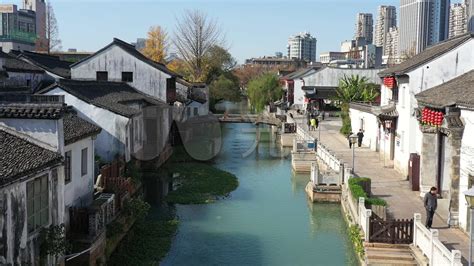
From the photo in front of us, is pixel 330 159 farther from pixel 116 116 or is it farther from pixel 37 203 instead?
pixel 37 203

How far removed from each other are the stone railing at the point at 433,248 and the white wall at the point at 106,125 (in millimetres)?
14700

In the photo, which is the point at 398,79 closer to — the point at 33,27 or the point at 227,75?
the point at 227,75

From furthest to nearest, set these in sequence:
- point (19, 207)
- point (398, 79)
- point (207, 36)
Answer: point (207, 36) < point (398, 79) < point (19, 207)

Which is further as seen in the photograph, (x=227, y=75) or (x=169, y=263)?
(x=227, y=75)

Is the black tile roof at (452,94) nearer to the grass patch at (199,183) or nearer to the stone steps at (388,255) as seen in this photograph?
the stone steps at (388,255)

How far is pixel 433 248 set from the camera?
13.3m

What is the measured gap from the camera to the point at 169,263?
1708cm

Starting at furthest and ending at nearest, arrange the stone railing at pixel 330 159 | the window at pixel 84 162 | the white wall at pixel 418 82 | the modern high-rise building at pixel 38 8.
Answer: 1. the modern high-rise building at pixel 38 8
2. the stone railing at pixel 330 159
3. the white wall at pixel 418 82
4. the window at pixel 84 162

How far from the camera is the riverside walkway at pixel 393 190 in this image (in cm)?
1565

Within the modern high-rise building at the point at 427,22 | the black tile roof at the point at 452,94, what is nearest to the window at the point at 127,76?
the black tile roof at the point at 452,94

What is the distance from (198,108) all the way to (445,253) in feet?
145

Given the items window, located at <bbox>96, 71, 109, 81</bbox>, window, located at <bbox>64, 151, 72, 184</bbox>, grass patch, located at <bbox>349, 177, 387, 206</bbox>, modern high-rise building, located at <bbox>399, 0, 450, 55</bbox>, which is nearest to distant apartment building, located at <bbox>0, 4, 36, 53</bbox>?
window, located at <bbox>96, 71, 109, 81</bbox>

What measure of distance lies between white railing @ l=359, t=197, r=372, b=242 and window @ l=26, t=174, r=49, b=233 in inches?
339

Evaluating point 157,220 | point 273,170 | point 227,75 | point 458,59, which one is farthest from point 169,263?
point 227,75
